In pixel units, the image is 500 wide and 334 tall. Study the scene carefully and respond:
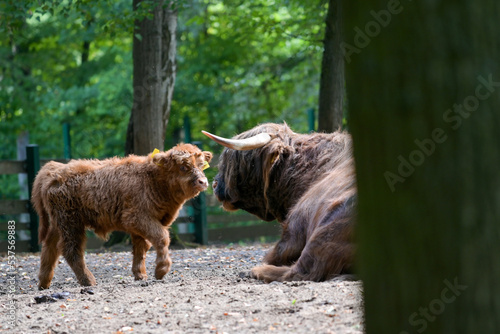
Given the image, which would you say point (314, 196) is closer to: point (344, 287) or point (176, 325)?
point (344, 287)

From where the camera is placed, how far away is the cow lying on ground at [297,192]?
5.41 meters

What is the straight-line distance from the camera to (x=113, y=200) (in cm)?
625

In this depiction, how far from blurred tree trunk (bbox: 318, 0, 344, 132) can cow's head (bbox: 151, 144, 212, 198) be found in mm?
5467

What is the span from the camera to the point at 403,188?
213 centimetres

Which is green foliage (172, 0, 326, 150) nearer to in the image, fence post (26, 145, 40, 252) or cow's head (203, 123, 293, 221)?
fence post (26, 145, 40, 252)

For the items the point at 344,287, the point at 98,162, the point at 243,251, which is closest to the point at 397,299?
the point at 344,287

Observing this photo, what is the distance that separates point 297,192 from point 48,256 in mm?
2576

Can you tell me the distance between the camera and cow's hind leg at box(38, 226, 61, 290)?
6395 millimetres

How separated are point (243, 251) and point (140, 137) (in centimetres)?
245

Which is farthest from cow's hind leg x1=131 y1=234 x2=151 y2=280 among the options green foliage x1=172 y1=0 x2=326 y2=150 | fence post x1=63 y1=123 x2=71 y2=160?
green foliage x1=172 y1=0 x2=326 y2=150

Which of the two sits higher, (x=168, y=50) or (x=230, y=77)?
(x=230, y=77)

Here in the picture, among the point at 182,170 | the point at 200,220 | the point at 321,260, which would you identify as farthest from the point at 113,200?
the point at 200,220

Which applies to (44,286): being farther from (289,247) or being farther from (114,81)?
(114,81)

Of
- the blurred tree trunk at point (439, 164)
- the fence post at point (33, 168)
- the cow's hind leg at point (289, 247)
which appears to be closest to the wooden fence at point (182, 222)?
the fence post at point (33, 168)
